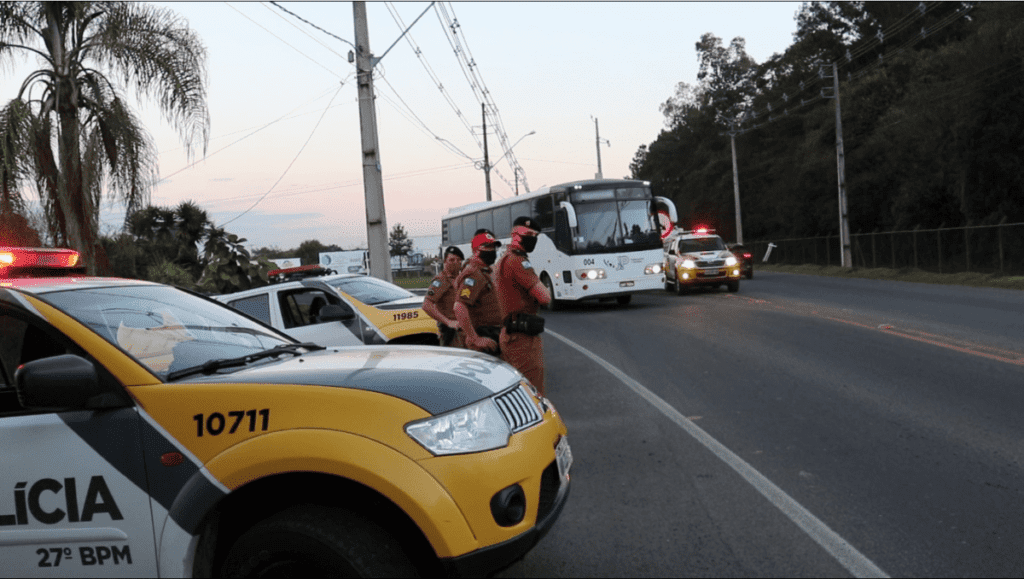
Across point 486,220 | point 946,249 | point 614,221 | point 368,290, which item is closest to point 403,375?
point 368,290

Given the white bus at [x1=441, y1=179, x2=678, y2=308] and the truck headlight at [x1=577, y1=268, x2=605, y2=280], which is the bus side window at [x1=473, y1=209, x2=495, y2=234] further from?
the truck headlight at [x1=577, y1=268, x2=605, y2=280]

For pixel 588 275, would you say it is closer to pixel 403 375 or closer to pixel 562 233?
pixel 562 233

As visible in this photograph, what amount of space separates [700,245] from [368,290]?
Answer: 17.2m

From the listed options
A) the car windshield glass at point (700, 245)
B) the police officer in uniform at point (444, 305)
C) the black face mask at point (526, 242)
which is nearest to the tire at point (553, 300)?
the car windshield glass at point (700, 245)

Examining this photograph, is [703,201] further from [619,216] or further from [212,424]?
[212,424]

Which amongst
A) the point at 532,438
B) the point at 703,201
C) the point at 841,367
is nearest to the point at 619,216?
the point at 841,367

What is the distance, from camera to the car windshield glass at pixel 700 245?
2650 cm

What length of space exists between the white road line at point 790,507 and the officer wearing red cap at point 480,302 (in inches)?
72.0

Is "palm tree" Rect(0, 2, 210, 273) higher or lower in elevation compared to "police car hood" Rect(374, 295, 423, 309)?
higher

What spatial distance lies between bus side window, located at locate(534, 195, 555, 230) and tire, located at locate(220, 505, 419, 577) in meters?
20.4

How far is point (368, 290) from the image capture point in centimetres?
1140

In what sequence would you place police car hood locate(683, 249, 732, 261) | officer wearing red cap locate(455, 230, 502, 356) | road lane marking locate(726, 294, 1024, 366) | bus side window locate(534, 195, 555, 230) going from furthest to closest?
1. police car hood locate(683, 249, 732, 261)
2. bus side window locate(534, 195, 555, 230)
3. road lane marking locate(726, 294, 1024, 366)
4. officer wearing red cap locate(455, 230, 502, 356)

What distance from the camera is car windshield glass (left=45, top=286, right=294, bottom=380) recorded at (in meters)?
3.57

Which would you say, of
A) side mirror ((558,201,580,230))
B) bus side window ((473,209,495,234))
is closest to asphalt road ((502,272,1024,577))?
side mirror ((558,201,580,230))
